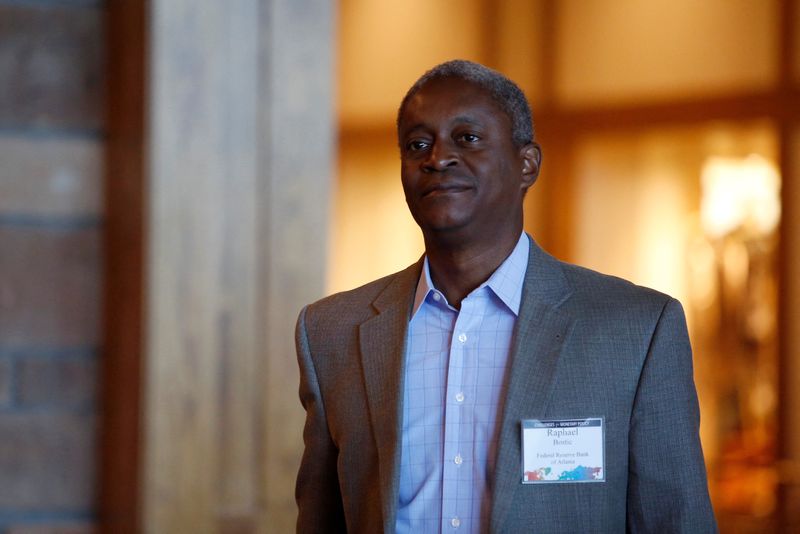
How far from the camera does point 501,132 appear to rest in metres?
1.95

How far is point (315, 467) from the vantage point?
6.86 ft

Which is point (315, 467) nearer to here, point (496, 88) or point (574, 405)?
point (574, 405)

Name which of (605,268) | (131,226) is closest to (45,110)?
(131,226)

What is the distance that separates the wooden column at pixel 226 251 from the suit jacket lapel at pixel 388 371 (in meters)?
0.78

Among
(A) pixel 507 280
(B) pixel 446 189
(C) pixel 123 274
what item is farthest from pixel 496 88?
(C) pixel 123 274

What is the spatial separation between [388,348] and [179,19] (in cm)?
115

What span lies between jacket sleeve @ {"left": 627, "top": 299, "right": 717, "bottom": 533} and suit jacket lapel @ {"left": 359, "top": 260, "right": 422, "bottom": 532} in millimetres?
386

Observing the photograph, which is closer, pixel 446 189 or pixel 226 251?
pixel 446 189

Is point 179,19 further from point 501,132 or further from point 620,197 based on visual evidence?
point 620,197

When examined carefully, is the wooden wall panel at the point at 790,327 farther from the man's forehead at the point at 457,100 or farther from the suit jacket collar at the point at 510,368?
the man's forehead at the point at 457,100

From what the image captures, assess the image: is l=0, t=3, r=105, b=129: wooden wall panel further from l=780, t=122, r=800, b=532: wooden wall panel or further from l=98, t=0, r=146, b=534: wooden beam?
l=780, t=122, r=800, b=532: wooden wall panel

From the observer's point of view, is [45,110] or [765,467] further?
[765,467]

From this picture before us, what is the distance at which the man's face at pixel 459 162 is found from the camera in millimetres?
1898

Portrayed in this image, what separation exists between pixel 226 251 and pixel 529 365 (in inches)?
45.1
